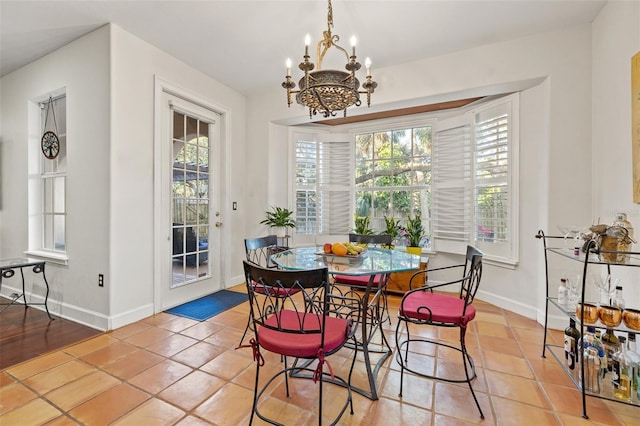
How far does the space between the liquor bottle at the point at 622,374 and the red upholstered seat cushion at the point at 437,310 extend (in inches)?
32.3

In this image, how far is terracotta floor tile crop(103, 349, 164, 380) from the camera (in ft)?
6.53

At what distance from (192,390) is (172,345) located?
714 mm

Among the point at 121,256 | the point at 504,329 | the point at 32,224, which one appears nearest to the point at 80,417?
the point at 121,256

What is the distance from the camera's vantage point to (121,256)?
273 cm

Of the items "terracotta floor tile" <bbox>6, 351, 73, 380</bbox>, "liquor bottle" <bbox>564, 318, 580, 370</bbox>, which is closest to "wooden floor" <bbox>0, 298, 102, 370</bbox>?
"terracotta floor tile" <bbox>6, 351, 73, 380</bbox>

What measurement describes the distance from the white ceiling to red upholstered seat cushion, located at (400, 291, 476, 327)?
237 centimetres

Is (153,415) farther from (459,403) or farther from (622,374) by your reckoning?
(622,374)

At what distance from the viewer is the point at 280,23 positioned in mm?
2643

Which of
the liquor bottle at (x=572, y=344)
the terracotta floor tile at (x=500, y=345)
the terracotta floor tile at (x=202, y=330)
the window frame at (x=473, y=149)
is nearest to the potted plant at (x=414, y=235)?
the window frame at (x=473, y=149)

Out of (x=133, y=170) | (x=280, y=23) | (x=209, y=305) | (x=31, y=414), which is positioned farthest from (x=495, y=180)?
(x=31, y=414)

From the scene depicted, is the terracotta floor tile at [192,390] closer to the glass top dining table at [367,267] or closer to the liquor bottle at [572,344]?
the glass top dining table at [367,267]

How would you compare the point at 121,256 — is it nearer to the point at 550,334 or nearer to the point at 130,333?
the point at 130,333

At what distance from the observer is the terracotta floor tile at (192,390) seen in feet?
5.56

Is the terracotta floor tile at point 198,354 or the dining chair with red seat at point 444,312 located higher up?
the dining chair with red seat at point 444,312
